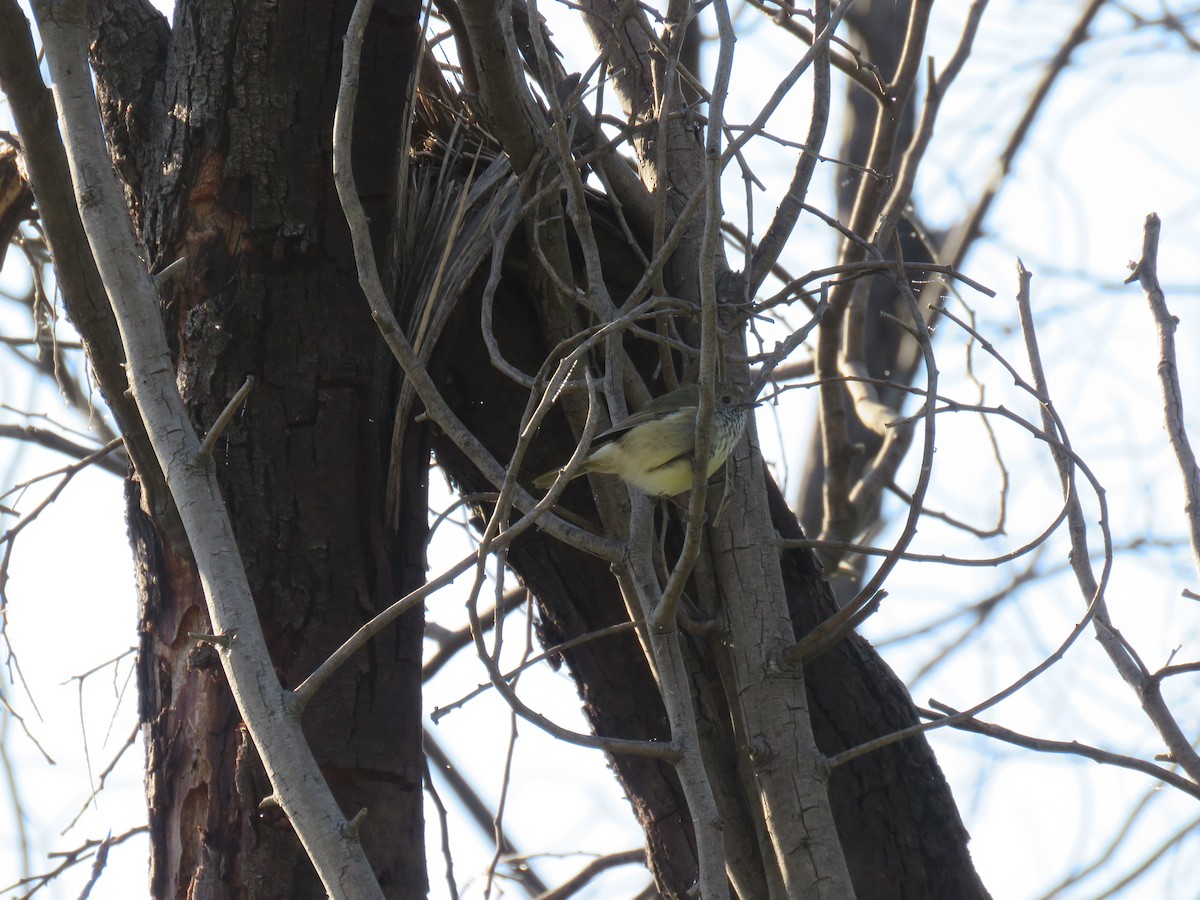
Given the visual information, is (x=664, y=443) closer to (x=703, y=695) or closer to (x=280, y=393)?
(x=703, y=695)

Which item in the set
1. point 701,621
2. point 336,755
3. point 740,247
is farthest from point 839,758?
point 740,247

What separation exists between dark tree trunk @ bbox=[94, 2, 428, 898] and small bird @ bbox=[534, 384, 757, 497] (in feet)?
1.78

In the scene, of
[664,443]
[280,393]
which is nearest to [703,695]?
[664,443]

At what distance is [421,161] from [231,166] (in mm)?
793

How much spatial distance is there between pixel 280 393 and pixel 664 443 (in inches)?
37.8

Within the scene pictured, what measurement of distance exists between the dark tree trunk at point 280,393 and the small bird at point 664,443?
21.4 inches

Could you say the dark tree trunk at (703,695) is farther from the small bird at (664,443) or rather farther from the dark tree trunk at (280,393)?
the dark tree trunk at (280,393)

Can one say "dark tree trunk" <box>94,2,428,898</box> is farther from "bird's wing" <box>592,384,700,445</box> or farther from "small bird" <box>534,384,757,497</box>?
"bird's wing" <box>592,384,700,445</box>

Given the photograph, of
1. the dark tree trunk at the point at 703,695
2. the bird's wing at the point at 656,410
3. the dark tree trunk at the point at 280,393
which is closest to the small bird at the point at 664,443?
the bird's wing at the point at 656,410

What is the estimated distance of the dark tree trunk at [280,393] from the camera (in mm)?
2812

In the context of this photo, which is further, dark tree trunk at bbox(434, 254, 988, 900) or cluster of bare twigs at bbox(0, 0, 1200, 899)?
dark tree trunk at bbox(434, 254, 988, 900)

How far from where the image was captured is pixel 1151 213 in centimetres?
266

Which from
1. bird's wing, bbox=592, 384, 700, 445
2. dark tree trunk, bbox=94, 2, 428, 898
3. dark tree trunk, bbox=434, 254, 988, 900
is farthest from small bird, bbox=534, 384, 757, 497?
dark tree trunk, bbox=94, 2, 428, 898

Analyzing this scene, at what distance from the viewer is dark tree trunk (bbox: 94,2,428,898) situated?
2.81 m
